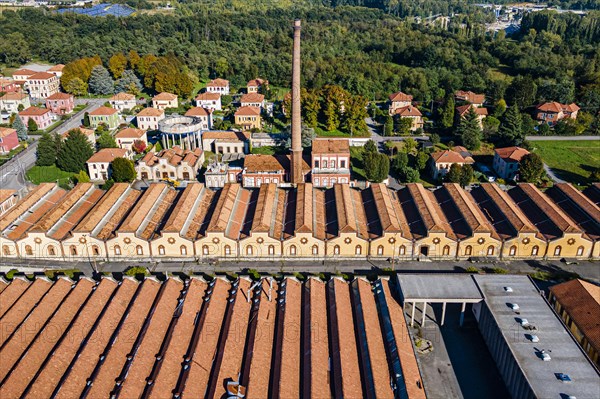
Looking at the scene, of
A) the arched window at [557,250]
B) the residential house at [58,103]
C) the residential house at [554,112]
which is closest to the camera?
the arched window at [557,250]

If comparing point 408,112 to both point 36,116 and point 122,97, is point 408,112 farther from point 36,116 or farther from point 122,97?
point 36,116

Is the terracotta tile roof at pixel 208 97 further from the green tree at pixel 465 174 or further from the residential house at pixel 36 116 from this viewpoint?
the green tree at pixel 465 174

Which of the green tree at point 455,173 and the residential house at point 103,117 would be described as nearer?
the green tree at point 455,173

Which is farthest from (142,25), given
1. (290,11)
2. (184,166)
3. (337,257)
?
(337,257)

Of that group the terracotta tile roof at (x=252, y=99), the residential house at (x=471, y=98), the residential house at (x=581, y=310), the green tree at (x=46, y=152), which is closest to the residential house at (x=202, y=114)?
the terracotta tile roof at (x=252, y=99)

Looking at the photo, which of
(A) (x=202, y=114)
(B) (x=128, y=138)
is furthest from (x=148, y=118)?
(B) (x=128, y=138)

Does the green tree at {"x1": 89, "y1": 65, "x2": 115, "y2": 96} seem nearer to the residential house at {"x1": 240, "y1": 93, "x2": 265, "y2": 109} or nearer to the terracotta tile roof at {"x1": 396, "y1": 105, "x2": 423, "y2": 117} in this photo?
the residential house at {"x1": 240, "y1": 93, "x2": 265, "y2": 109}

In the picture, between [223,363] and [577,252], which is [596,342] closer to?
[577,252]

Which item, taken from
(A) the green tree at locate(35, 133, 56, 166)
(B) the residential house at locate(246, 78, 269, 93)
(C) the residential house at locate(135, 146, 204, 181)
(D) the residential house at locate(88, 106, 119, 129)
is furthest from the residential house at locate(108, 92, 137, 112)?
(C) the residential house at locate(135, 146, 204, 181)
